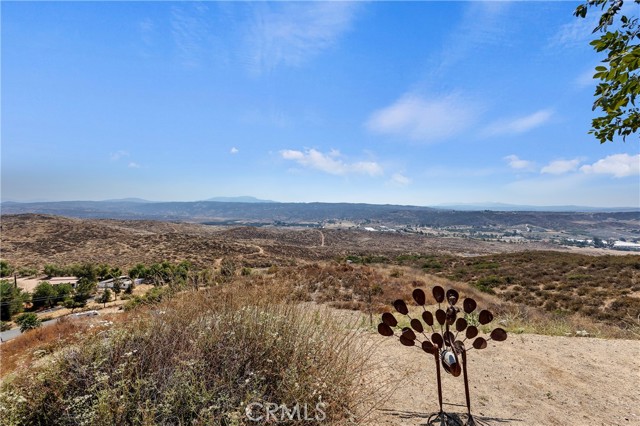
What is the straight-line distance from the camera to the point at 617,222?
15712 cm

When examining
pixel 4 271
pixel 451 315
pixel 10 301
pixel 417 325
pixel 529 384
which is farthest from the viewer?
pixel 4 271

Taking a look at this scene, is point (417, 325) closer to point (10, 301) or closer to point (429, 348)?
point (429, 348)

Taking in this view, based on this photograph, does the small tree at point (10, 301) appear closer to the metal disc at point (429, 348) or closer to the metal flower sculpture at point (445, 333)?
the metal flower sculpture at point (445, 333)

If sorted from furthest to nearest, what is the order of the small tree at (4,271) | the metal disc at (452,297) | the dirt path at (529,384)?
the small tree at (4,271), the dirt path at (529,384), the metal disc at (452,297)

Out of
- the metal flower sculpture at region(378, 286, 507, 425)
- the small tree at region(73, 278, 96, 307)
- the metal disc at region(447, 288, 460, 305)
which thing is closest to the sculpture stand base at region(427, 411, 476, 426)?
the metal flower sculpture at region(378, 286, 507, 425)

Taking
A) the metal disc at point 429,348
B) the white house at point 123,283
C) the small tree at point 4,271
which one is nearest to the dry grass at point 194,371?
the metal disc at point 429,348

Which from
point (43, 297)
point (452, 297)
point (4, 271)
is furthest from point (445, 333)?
point (4, 271)

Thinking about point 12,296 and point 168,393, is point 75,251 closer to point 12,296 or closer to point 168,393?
point 12,296

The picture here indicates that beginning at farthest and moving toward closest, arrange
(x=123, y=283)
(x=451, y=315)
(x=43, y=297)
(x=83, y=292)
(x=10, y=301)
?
1. (x=123, y=283)
2. (x=83, y=292)
3. (x=43, y=297)
4. (x=10, y=301)
5. (x=451, y=315)

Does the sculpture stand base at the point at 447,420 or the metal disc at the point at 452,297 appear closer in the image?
the sculpture stand base at the point at 447,420

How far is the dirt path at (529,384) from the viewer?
3.22 m

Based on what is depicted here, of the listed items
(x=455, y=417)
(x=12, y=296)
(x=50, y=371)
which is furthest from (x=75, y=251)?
(x=455, y=417)

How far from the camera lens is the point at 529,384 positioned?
13.1 feet

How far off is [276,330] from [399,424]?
164 cm
